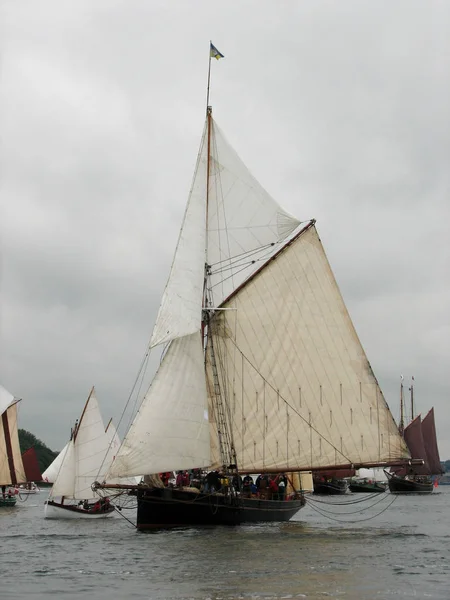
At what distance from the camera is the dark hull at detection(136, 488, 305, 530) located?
45.8 m

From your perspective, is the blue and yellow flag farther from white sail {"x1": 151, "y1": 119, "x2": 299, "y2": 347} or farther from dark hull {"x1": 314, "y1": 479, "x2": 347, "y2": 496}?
dark hull {"x1": 314, "y1": 479, "x2": 347, "y2": 496}

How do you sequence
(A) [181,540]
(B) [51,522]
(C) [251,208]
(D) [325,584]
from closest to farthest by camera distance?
(D) [325,584] → (A) [181,540] → (C) [251,208] → (B) [51,522]

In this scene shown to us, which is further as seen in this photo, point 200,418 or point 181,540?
point 200,418

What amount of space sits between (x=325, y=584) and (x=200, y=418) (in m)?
18.5

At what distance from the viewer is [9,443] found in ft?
281

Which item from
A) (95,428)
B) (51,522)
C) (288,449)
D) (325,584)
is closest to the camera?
(325,584)

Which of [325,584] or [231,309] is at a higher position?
[231,309]

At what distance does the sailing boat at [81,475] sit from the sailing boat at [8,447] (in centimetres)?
1360

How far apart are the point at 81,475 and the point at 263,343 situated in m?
24.3

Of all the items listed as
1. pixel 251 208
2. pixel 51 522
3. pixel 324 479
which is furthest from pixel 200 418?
pixel 324 479

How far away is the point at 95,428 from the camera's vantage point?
234ft

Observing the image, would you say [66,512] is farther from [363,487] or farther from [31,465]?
[363,487]

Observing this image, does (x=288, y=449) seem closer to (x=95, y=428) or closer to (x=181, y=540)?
(x=181, y=540)

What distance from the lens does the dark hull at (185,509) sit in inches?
1802
